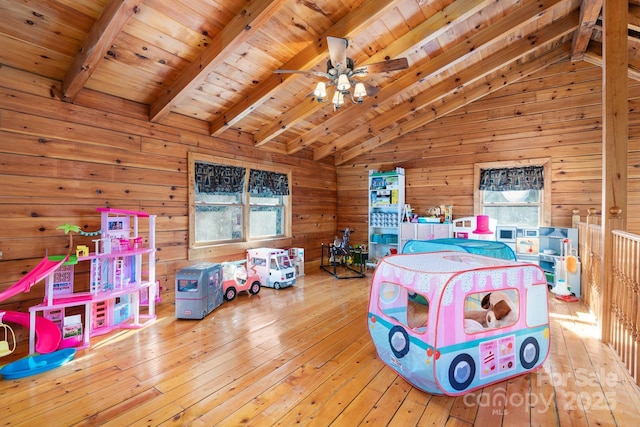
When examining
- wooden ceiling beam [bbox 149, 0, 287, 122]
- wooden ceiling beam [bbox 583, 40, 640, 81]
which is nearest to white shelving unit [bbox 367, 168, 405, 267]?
wooden ceiling beam [bbox 583, 40, 640, 81]

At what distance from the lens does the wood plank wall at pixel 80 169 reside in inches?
106

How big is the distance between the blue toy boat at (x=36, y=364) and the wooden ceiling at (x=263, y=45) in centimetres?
236

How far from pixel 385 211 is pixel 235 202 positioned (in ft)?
9.81

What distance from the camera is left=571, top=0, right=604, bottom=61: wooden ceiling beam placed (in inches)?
130

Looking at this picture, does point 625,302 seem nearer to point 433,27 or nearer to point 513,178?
point 433,27

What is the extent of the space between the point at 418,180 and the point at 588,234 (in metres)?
2.79

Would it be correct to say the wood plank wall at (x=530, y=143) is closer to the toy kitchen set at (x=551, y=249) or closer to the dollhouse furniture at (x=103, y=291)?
the toy kitchen set at (x=551, y=249)

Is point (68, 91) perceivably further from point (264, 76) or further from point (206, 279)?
point (206, 279)

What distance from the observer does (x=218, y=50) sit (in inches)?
105

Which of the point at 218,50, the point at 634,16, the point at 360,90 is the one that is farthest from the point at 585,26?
the point at 218,50

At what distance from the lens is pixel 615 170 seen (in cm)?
265

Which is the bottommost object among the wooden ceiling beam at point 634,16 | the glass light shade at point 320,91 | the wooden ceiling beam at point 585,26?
the glass light shade at point 320,91

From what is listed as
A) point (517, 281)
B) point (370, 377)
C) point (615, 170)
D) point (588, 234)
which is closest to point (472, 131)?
point (588, 234)

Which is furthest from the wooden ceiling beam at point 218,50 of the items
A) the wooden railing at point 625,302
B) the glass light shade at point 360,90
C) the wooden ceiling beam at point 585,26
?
the wooden ceiling beam at point 585,26
